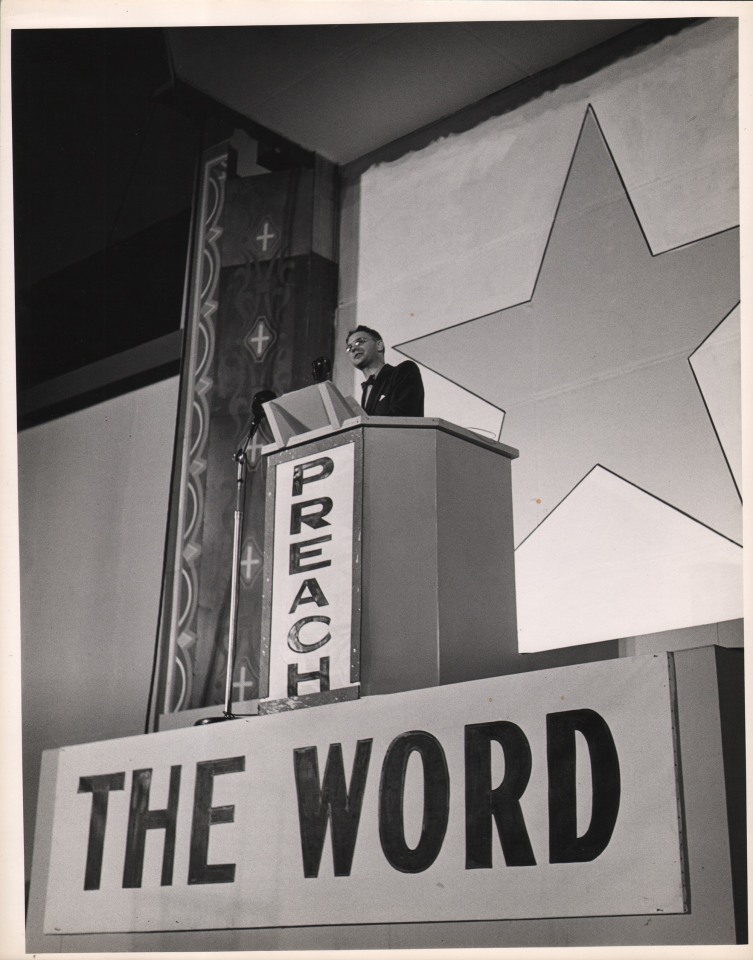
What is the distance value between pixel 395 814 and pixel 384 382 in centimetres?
110

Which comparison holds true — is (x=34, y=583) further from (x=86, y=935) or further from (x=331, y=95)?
(x=331, y=95)

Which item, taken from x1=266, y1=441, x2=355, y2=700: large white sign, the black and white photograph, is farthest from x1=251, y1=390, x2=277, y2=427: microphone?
x1=266, y1=441, x2=355, y2=700: large white sign

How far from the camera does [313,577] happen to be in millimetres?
2355

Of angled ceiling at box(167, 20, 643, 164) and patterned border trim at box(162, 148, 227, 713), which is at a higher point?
angled ceiling at box(167, 20, 643, 164)

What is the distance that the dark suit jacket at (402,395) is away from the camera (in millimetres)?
2676

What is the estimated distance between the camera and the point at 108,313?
4.25 meters

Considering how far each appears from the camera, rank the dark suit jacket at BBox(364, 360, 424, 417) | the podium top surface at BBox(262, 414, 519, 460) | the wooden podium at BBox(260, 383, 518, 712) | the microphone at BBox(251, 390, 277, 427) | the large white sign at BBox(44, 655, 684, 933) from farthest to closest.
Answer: the microphone at BBox(251, 390, 277, 427) → the dark suit jacket at BBox(364, 360, 424, 417) → the podium top surface at BBox(262, 414, 519, 460) → the wooden podium at BBox(260, 383, 518, 712) → the large white sign at BBox(44, 655, 684, 933)

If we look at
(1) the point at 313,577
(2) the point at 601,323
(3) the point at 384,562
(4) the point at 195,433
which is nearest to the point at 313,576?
(1) the point at 313,577

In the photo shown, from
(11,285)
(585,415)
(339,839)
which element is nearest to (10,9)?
(11,285)

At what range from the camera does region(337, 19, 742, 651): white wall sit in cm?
287

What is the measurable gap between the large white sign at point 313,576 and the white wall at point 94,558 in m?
1.13

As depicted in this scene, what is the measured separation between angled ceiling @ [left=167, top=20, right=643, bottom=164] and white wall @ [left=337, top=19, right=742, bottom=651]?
137 millimetres

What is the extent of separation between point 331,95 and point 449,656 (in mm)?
2382

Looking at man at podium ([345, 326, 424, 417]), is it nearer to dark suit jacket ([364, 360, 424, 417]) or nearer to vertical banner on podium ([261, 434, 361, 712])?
dark suit jacket ([364, 360, 424, 417])
